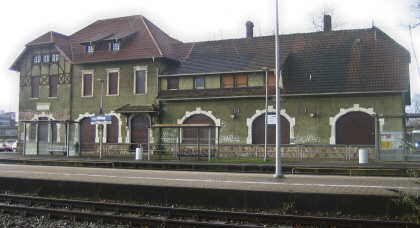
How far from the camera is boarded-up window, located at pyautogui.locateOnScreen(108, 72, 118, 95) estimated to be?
35.5 m

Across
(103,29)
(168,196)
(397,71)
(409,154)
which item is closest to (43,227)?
(168,196)

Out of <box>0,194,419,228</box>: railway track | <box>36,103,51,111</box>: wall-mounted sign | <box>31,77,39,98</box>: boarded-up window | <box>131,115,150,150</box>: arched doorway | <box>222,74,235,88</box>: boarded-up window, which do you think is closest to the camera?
<box>0,194,419,228</box>: railway track

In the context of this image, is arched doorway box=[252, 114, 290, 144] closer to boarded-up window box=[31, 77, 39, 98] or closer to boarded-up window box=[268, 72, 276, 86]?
boarded-up window box=[268, 72, 276, 86]

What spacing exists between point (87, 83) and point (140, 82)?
16.7 ft

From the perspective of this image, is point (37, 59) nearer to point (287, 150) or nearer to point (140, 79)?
point (140, 79)

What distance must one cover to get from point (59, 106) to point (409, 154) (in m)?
27.3

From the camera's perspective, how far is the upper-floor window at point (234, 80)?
3186cm

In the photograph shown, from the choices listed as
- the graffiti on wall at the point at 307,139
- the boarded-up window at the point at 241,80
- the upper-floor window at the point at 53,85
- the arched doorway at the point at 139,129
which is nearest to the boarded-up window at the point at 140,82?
the arched doorway at the point at 139,129

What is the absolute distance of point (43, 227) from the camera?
11.0 m

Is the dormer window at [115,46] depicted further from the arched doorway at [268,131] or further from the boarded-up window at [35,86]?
the arched doorway at [268,131]

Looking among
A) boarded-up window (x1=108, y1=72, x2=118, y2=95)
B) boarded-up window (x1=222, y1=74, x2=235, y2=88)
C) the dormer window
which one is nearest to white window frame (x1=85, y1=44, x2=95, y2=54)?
the dormer window

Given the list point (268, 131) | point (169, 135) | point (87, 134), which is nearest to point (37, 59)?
point (87, 134)

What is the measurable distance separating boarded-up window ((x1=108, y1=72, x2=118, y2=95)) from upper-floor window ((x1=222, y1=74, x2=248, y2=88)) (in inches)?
357

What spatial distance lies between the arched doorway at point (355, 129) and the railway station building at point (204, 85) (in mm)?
62
